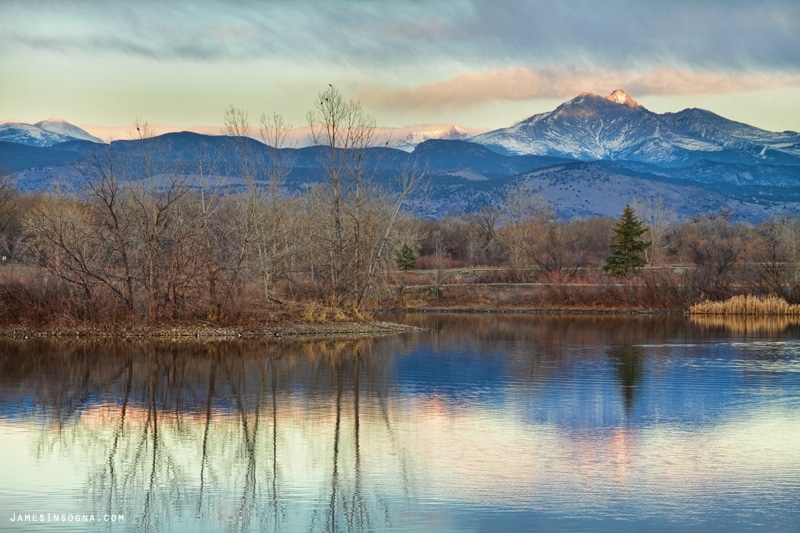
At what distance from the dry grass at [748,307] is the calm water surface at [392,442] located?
25.1m

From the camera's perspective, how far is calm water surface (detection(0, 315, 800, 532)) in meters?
12.4

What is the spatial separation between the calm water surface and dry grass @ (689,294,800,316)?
82.4ft

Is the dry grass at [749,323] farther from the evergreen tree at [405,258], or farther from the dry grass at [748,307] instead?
the evergreen tree at [405,258]

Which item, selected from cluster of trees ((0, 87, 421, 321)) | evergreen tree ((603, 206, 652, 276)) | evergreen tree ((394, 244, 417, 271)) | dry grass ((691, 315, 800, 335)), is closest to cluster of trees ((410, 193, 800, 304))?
evergreen tree ((603, 206, 652, 276))

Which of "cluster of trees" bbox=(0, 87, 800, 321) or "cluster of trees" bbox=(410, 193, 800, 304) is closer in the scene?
"cluster of trees" bbox=(0, 87, 800, 321)

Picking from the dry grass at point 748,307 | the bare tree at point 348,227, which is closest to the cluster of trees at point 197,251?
the bare tree at point 348,227

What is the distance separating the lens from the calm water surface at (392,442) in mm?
12398

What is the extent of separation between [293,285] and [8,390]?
72.1 ft

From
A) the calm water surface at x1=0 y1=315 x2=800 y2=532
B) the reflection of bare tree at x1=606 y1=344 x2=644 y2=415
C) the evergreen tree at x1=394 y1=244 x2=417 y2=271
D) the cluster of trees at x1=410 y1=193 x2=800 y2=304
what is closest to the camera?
the calm water surface at x1=0 y1=315 x2=800 y2=532

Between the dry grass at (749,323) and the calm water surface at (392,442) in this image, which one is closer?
the calm water surface at (392,442)

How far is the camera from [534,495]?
1309 centimetres

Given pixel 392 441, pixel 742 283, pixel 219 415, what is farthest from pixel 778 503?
pixel 742 283

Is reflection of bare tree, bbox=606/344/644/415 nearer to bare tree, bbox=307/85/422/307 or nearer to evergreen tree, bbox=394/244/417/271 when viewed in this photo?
bare tree, bbox=307/85/422/307

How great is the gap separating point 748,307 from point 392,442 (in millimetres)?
43075
